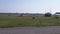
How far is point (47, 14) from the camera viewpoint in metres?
92.6
